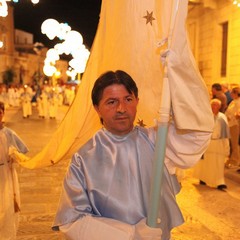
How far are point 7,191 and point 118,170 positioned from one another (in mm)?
2845

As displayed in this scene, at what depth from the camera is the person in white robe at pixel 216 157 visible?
23.5 feet

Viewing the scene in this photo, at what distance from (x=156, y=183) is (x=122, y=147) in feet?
1.10

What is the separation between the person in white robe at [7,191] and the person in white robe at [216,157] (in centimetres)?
396

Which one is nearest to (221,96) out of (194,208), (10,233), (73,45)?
(194,208)

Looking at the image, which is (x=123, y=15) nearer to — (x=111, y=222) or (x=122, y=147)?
(x=122, y=147)

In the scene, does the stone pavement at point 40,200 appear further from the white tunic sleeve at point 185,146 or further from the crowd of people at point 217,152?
the white tunic sleeve at point 185,146

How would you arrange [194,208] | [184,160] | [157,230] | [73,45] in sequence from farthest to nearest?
[73,45] < [194,208] < [184,160] < [157,230]

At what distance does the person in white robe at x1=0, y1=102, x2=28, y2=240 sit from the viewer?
4371 mm

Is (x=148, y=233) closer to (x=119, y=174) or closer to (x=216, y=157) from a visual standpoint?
(x=119, y=174)

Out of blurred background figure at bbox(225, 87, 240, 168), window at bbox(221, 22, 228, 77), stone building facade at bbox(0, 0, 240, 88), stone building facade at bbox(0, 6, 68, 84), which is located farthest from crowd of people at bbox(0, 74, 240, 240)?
stone building facade at bbox(0, 6, 68, 84)

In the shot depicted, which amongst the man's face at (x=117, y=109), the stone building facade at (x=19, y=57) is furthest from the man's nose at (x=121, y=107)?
the stone building facade at (x=19, y=57)

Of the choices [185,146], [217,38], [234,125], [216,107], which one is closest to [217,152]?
[216,107]

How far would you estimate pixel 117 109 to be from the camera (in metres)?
2.03

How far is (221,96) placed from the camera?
307 inches
